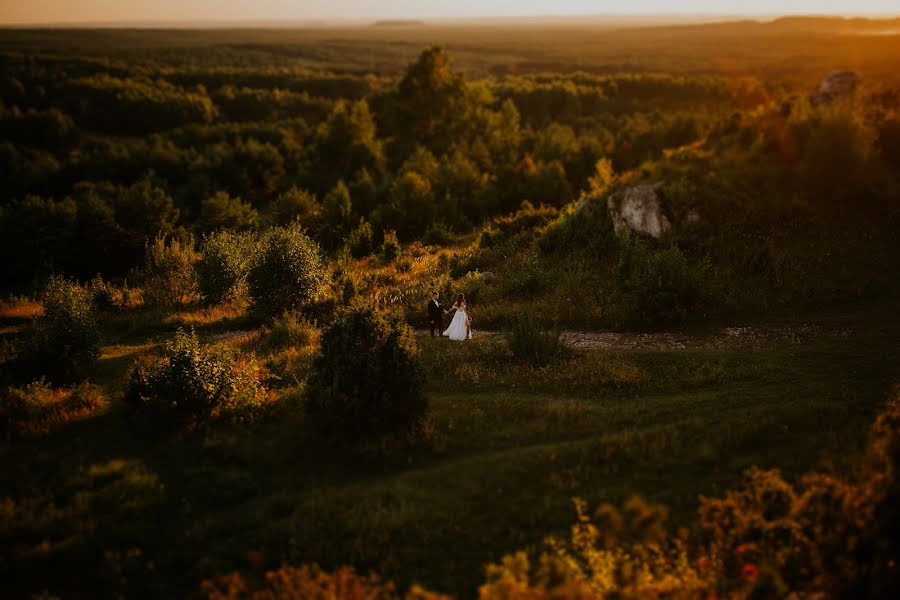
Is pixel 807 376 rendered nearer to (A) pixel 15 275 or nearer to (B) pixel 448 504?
(B) pixel 448 504

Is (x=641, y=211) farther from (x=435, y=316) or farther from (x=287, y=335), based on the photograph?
(x=287, y=335)

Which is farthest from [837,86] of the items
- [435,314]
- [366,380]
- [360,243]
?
[366,380]

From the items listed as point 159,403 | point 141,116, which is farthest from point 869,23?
Result: point 159,403

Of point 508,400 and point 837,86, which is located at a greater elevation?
point 837,86

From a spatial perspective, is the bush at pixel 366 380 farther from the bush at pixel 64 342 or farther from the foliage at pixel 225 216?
the foliage at pixel 225 216

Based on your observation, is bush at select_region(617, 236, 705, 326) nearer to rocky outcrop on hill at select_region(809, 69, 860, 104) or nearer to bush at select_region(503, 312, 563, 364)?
bush at select_region(503, 312, 563, 364)

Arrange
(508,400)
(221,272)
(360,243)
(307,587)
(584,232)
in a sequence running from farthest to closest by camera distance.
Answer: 1. (360,243)
2. (584,232)
3. (221,272)
4. (508,400)
5. (307,587)

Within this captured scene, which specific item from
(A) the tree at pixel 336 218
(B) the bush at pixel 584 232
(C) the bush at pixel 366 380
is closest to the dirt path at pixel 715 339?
(C) the bush at pixel 366 380

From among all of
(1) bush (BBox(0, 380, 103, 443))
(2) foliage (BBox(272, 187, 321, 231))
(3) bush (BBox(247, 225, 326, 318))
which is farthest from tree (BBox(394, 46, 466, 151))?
(1) bush (BBox(0, 380, 103, 443))
